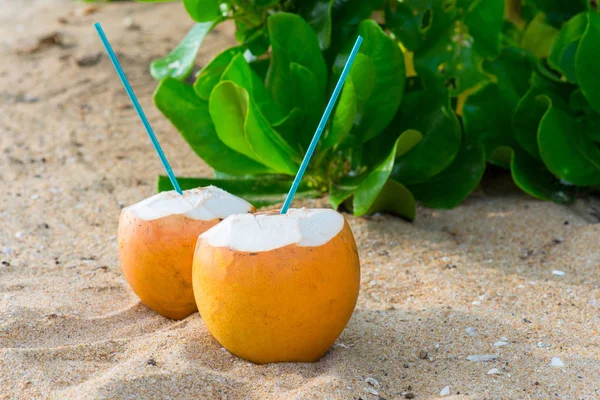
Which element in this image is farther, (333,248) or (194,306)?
(194,306)

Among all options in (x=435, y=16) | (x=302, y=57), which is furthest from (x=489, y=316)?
(x=435, y=16)

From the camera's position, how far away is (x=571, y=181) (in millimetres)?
2414

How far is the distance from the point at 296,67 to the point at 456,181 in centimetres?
69

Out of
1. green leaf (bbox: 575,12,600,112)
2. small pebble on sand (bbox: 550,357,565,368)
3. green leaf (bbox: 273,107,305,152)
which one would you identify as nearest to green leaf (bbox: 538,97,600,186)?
green leaf (bbox: 575,12,600,112)

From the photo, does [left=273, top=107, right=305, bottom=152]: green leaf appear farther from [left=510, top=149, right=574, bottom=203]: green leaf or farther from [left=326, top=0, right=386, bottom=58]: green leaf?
[left=510, top=149, right=574, bottom=203]: green leaf

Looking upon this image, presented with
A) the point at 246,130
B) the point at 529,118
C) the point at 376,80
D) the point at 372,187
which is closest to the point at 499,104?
the point at 529,118

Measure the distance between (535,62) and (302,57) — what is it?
89 centimetres

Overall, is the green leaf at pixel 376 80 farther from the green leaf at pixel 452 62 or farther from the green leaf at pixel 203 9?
the green leaf at pixel 203 9

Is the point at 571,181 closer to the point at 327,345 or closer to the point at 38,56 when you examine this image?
the point at 327,345

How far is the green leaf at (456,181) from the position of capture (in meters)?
2.41

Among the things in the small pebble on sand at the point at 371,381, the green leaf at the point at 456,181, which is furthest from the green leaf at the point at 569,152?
the small pebble on sand at the point at 371,381

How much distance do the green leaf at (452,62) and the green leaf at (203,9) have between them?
0.68 metres

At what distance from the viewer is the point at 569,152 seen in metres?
2.39

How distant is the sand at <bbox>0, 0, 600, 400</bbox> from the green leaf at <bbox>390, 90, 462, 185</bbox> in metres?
0.19
